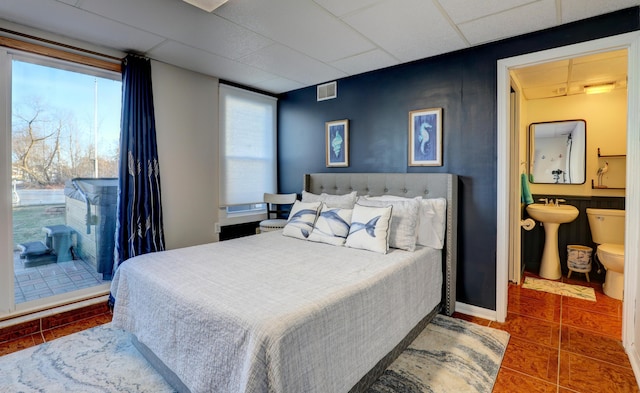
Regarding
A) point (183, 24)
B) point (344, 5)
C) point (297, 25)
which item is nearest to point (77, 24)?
point (183, 24)

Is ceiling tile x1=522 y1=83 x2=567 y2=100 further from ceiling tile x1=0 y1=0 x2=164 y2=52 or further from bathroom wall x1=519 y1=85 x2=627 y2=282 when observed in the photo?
ceiling tile x1=0 y1=0 x2=164 y2=52

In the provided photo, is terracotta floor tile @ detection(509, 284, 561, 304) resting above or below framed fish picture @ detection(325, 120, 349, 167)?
below

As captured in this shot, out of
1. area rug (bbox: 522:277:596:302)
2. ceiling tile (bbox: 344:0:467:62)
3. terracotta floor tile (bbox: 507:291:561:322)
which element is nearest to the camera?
ceiling tile (bbox: 344:0:467:62)

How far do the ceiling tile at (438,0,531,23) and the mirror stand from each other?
265 cm

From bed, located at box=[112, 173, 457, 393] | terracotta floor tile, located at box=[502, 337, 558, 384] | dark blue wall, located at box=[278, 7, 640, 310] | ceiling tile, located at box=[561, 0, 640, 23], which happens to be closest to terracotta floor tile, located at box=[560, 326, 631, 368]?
terracotta floor tile, located at box=[502, 337, 558, 384]

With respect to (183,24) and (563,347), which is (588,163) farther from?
(183,24)

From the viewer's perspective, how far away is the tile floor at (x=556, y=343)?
192cm

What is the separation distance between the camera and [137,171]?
2992 mm

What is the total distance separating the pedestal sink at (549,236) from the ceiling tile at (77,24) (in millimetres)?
4517

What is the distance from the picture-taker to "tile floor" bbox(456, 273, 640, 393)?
1.91 m

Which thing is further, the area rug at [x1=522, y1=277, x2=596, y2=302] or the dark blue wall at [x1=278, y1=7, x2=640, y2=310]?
the area rug at [x1=522, y1=277, x2=596, y2=302]

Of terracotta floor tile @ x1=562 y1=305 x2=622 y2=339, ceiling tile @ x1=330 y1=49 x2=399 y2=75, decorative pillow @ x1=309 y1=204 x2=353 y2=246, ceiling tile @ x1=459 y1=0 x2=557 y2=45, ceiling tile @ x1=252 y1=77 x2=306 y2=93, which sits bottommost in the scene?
terracotta floor tile @ x1=562 y1=305 x2=622 y2=339

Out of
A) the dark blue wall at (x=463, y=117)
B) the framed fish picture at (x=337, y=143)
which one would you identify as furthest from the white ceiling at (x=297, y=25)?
the framed fish picture at (x=337, y=143)

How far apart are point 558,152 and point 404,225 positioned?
2.94 metres
